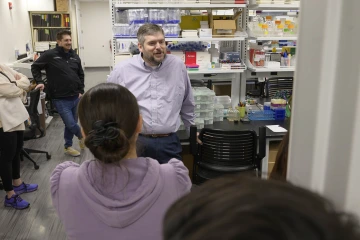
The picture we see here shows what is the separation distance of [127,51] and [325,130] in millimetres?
3090

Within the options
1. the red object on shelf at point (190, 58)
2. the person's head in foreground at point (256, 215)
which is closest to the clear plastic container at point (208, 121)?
the red object on shelf at point (190, 58)

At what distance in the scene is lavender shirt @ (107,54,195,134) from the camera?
2.59 m

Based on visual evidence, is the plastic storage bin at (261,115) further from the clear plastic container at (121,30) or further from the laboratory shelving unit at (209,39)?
the clear plastic container at (121,30)

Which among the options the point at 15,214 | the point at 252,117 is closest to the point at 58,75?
the point at 15,214

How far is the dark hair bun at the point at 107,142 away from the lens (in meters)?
1.08

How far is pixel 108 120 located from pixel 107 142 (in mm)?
73

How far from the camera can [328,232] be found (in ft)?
1.00

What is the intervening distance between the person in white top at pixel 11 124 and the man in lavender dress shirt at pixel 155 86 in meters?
0.90

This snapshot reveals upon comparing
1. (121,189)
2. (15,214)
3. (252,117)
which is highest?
(121,189)

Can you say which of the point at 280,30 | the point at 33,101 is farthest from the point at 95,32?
the point at 280,30

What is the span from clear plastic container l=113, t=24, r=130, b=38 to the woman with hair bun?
2139mm

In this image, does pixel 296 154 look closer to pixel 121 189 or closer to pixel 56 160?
pixel 121 189

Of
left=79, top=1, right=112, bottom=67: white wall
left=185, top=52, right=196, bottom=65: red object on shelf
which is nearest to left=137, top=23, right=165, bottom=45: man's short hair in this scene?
left=185, top=52, right=196, bottom=65: red object on shelf

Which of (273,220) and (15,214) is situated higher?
(273,220)
